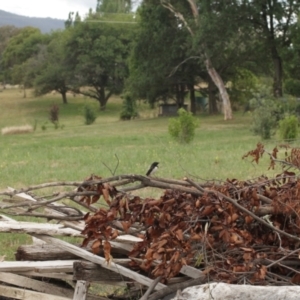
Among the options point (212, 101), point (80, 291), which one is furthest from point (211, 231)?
point (212, 101)

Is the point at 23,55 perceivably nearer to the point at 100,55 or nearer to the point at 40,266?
the point at 100,55

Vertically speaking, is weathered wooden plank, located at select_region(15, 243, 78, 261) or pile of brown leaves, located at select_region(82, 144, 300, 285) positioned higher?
pile of brown leaves, located at select_region(82, 144, 300, 285)

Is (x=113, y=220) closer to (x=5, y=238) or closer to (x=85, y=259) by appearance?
(x=85, y=259)

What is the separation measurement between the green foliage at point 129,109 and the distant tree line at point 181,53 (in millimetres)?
1279

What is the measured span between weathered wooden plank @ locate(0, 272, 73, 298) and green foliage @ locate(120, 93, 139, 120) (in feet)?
146

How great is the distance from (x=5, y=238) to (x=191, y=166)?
275 inches

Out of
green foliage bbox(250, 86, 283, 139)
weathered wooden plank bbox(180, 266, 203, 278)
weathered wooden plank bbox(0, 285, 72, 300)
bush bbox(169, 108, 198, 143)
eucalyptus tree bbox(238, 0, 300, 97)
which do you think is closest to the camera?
weathered wooden plank bbox(180, 266, 203, 278)

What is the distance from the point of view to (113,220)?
4.05 meters

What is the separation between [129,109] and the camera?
163 ft

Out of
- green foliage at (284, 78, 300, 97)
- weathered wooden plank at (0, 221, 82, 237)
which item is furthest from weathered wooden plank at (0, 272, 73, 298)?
green foliage at (284, 78, 300, 97)

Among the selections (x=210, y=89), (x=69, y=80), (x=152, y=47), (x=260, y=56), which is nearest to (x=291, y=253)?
(x=260, y=56)

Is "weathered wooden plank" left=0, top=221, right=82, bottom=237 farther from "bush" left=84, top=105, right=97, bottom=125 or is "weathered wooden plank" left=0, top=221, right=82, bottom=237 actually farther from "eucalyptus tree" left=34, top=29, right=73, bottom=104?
"eucalyptus tree" left=34, top=29, right=73, bottom=104

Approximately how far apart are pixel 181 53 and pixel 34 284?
39802 millimetres

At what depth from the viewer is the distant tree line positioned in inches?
1423
